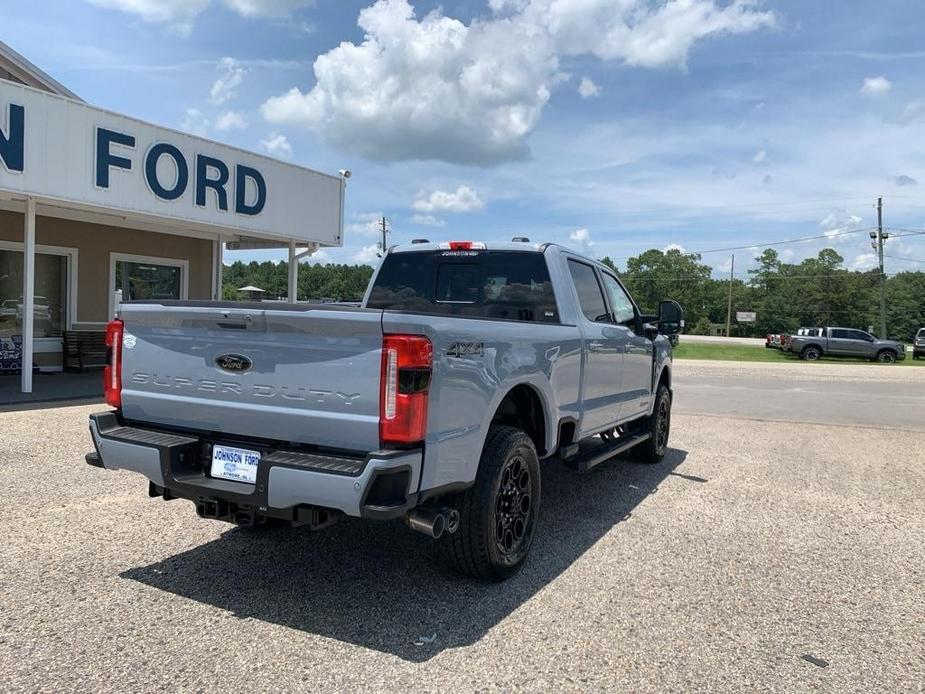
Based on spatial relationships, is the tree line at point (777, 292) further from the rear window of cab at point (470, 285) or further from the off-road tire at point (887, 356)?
the rear window of cab at point (470, 285)

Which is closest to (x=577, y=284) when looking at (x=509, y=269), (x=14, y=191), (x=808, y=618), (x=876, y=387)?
(x=509, y=269)

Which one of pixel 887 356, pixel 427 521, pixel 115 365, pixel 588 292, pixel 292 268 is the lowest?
pixel 427 521

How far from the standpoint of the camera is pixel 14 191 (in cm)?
972

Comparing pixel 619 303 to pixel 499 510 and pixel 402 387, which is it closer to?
pixel 499 510

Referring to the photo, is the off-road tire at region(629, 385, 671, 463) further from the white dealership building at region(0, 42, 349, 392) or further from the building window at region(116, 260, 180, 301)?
the building window at region(116, 260, 180, 301)

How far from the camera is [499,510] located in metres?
3.96

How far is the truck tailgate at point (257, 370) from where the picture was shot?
3.16 meters

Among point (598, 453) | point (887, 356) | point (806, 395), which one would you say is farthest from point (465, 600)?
point (887, 356)

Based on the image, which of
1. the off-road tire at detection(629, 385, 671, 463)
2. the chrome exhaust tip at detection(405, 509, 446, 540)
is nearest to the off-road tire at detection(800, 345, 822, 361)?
the off-road tire at detection(629, 385, 671, 463)

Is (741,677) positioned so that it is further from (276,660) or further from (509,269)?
(509,269)

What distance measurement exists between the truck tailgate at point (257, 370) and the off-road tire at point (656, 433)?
4510 millimetres

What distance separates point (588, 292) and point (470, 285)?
38.1 inches

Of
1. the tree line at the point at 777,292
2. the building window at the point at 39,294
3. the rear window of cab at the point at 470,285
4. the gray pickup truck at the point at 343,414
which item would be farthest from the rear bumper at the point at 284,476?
the tree line at the point at 777,292

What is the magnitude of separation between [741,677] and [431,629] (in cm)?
140
